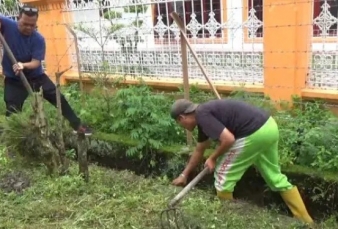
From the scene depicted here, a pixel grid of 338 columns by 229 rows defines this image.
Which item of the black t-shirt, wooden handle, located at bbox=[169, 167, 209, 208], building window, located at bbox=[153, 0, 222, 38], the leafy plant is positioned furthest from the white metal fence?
wooden handle, located at bbox=[169, 167, 209, 208]

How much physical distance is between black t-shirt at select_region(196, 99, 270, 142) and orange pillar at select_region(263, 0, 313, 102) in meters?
1.48

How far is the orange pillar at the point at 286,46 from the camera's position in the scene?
4.77 m

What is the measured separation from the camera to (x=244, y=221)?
361cm

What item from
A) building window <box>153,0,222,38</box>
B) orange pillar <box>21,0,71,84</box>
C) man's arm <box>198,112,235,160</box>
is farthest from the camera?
orange pillar <box>21,0,71,84</box>

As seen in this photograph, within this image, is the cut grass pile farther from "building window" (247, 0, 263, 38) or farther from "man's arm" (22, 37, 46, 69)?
"building window" (247, 0, 263, 38)

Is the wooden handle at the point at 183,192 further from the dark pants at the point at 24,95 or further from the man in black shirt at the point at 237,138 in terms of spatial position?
the dark pants at the point at 24,95

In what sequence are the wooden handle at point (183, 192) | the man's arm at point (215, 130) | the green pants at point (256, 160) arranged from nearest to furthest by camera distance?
the wooden handle at point (183, 192), the man's arm at point (215, 130), the green pants at point (256, 160)

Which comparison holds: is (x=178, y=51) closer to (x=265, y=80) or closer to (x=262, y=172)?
(x=265, y=80)

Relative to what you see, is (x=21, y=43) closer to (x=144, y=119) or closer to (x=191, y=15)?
(x=144, y=119)

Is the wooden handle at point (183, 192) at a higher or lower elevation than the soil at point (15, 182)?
higher

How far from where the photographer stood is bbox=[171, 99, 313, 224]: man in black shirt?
357 centimetres

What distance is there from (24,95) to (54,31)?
251cm

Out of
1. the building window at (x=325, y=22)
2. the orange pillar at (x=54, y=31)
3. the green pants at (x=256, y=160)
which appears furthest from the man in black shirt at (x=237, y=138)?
the orange pillar at (x=54, y=31)

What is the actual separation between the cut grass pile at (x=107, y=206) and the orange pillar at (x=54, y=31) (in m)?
3.43
